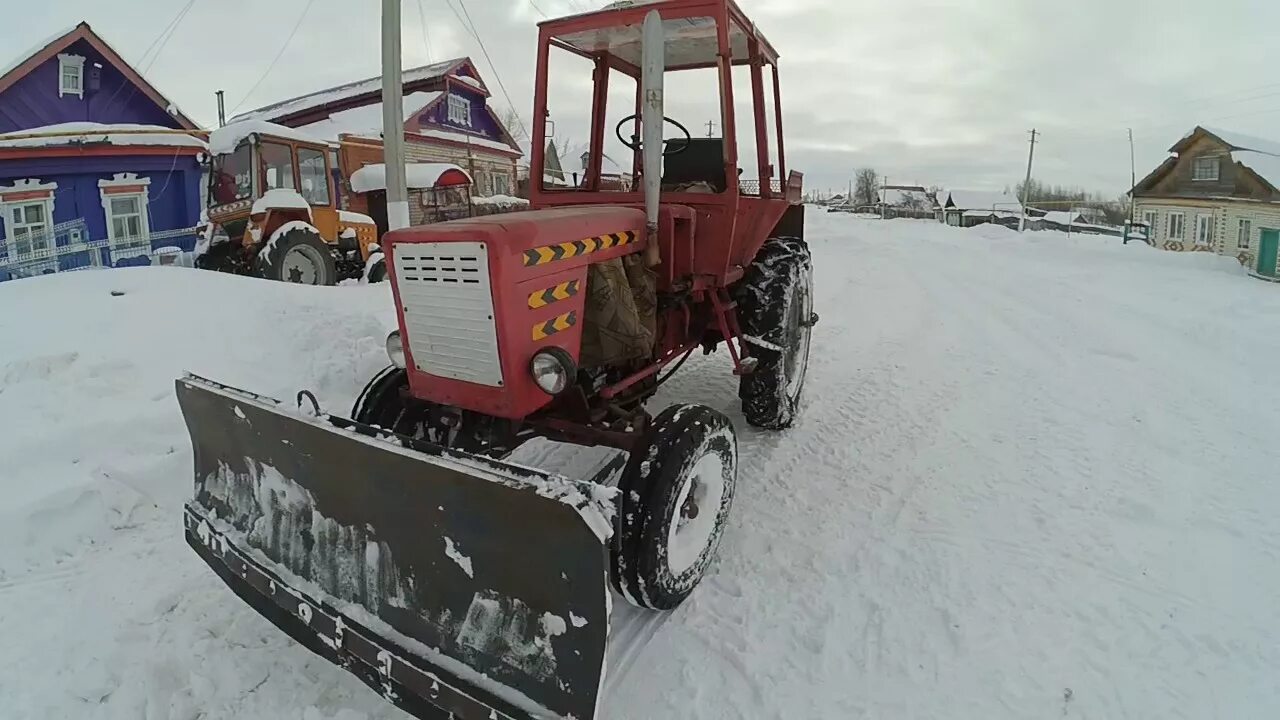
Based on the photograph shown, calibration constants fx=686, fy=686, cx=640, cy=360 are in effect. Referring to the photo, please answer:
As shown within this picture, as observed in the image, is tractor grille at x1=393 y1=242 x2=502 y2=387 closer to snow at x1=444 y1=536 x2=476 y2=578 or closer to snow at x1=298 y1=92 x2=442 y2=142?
snow at x1=444 y1=536 x2=476 y2=578

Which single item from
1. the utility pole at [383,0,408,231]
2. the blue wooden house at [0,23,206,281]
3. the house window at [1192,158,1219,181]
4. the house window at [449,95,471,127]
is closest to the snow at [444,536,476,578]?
the utility pole at [383,0,408,231]

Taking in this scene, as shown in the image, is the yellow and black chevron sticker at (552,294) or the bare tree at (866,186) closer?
the yellow and black chevron sticker at (552,294)

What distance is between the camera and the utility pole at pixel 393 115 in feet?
20.4

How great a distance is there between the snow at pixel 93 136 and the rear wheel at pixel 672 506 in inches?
568

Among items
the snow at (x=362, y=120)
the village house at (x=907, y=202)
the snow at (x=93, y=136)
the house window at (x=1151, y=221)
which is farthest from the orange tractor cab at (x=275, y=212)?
the village house at (x=907, y=202)

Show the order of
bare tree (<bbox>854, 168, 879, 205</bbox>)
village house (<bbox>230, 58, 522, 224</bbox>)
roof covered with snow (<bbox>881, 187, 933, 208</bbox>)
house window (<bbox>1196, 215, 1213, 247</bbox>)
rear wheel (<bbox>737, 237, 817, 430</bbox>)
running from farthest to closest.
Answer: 1. bare tree (<bbox>854, 168, 879, 205</bbox>)
2. roof covered with snow (<bbox>881, 187, 933, 208</bbox>)
3. house window (<bbox>1196, 215, 1213, 247</bbox>)
4. village house (<bbox>230, 58, 522, 224</bbox>)
5. rear wheel (<bbox>737, 237, 817, 430</bbox>)

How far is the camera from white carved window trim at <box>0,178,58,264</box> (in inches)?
497

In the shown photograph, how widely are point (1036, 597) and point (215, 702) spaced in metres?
3.26

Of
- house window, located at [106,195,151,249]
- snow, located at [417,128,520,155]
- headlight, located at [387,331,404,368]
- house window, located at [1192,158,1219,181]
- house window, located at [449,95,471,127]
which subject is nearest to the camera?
headlight, located at [387,331,404,368]

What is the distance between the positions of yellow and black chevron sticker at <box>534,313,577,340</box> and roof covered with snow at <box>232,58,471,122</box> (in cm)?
2000

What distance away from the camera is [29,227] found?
43.7ft

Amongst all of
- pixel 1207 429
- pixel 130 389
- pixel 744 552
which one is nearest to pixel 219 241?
pixel 130 389

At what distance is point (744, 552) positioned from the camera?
132 inches

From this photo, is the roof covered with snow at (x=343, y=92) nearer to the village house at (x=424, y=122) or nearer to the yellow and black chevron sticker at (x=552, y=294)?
the village house at (x=424, y=122)
